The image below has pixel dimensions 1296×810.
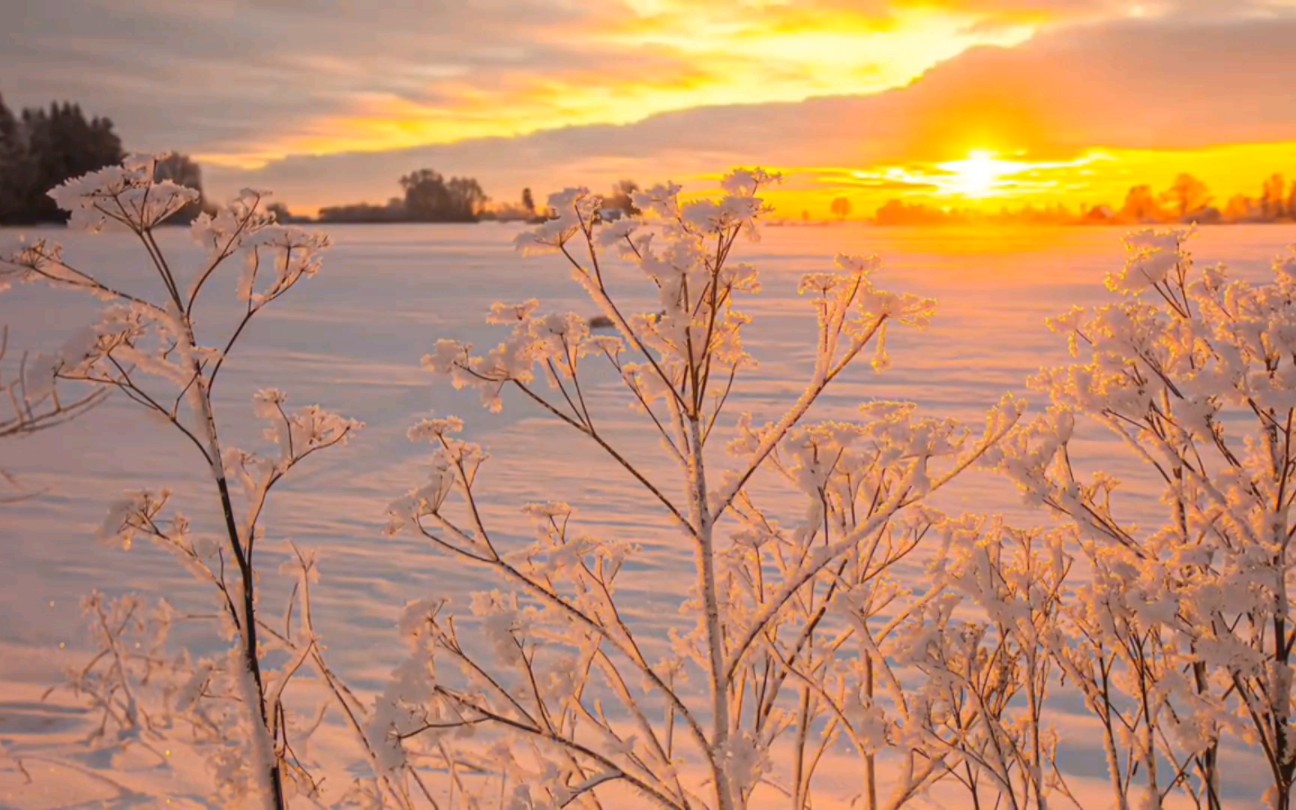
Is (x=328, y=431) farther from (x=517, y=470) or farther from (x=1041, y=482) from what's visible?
(x=517, y=470)

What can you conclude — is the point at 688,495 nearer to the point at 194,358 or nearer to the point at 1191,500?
the point at 194,358

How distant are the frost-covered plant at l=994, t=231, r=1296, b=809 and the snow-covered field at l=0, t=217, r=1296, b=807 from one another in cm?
114

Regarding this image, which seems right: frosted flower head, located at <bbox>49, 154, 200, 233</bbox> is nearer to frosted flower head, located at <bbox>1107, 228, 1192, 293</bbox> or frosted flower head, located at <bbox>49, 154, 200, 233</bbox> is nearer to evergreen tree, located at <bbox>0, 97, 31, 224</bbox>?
frosted flower head, located at <bbox>1107, 228, 1192, 293</bbox>

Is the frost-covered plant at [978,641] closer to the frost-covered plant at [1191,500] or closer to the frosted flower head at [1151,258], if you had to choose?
the frost-covered plant at [1191,500]

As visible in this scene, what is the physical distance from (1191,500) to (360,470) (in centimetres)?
1263

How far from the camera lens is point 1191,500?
10.1ft

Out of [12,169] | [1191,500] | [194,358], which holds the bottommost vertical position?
[1191,500]

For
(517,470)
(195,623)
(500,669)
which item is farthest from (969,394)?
(195,623)

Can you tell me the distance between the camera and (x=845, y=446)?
2.79 metres

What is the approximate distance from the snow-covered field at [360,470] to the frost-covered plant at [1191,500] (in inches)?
45.0

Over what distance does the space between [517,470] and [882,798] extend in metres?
8.71

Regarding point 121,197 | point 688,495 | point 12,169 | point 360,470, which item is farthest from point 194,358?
point 12,169

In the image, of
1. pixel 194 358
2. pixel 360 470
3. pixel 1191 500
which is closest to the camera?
pixel 194 358

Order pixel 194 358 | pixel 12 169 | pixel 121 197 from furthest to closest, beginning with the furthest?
pixel 12 169 < pixel 194 358 < pixel 121 197
